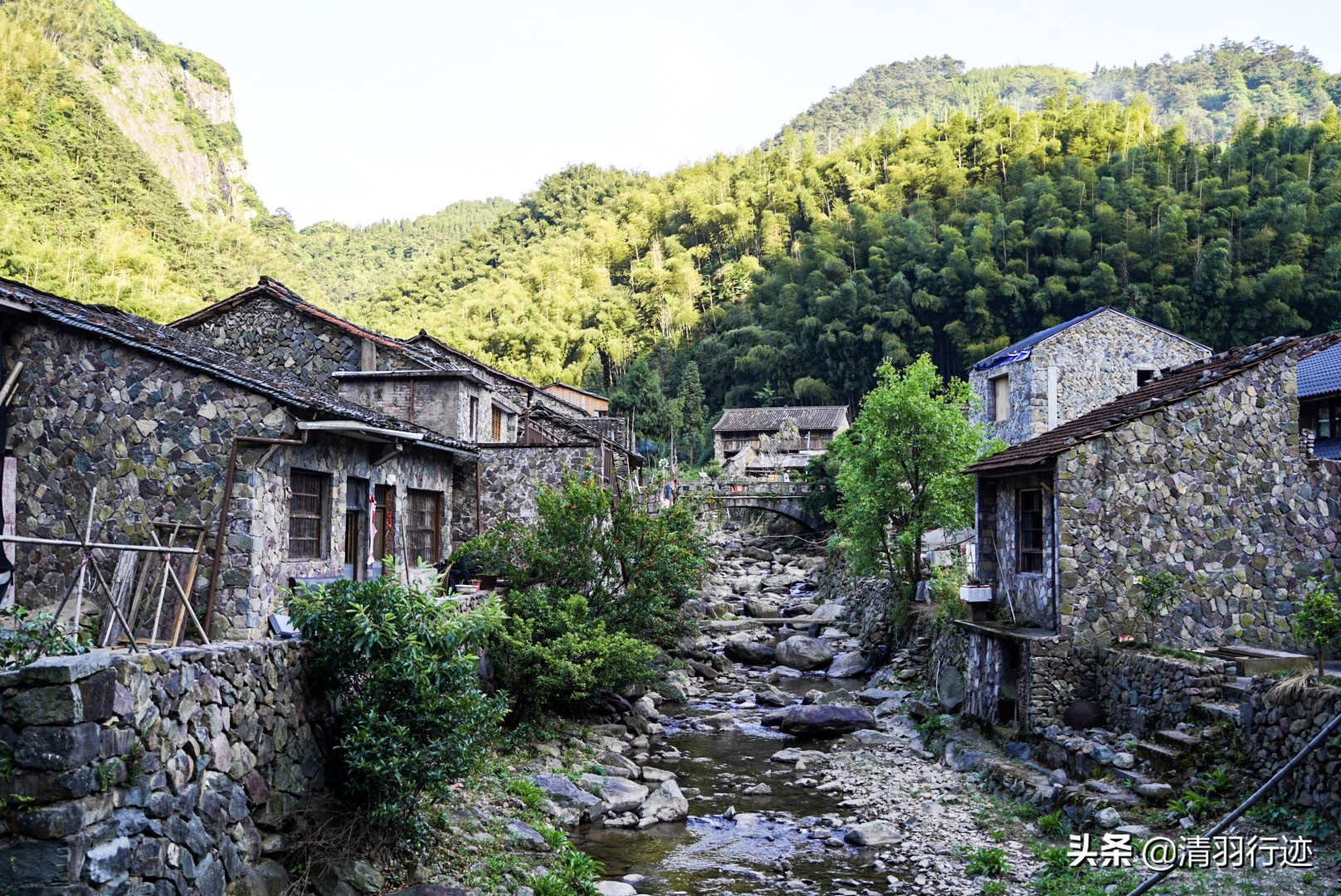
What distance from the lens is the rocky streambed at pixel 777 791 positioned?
498 inches

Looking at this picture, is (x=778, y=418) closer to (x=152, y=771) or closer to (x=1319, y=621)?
(x=1319, y=621)

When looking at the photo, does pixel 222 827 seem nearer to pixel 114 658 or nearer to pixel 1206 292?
pixel 114 658

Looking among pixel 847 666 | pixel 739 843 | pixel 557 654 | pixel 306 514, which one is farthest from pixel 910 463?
pixel 306 514

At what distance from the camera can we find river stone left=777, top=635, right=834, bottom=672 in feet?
88.8

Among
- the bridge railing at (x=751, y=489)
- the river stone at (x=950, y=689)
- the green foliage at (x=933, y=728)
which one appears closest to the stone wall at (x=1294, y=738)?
the green foliage at (x=933, y=728)

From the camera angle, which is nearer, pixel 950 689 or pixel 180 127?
pixel 950 689

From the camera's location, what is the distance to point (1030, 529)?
59.9 feet

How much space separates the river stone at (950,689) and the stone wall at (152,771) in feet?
46.3

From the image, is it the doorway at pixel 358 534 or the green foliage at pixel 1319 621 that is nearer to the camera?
the green foliage at pixel 1319 621

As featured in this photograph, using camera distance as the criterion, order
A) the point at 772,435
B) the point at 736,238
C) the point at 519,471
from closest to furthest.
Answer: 1. the point at 519,471
2. the point at 772,435
3. the point at 736,238

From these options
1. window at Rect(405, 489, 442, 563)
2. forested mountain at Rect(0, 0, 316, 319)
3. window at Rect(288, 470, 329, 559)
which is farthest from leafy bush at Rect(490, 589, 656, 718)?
forested mountain at Rect(0, 0, 316, 319)

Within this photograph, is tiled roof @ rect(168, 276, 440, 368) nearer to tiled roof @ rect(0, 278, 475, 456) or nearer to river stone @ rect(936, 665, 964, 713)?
tiled roof @ rect(0, 278, 475, 456)

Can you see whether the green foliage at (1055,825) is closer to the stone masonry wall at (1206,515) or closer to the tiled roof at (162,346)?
the stone masonry wall at (1206,515)

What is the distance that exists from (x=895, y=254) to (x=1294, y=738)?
230 feet
